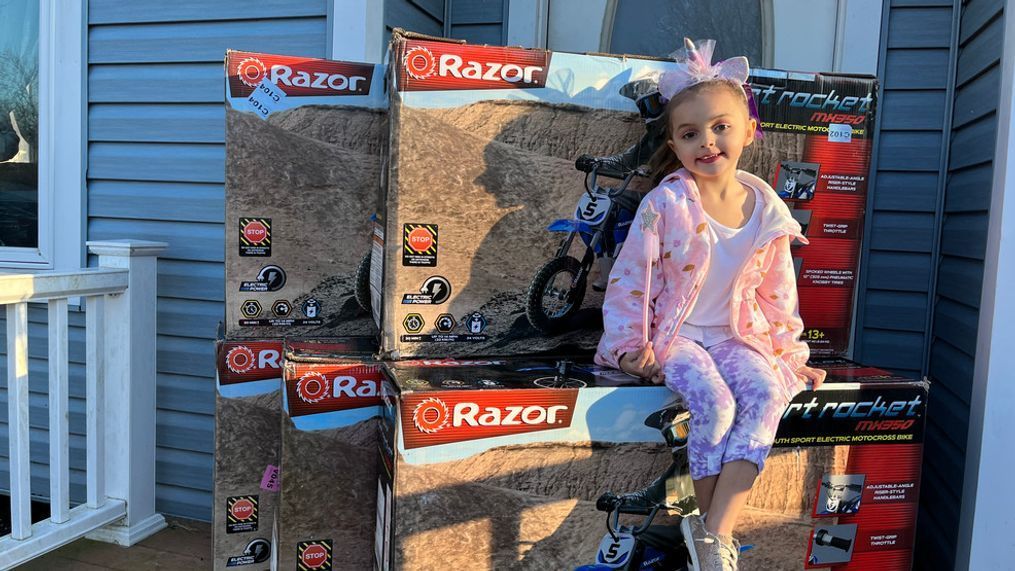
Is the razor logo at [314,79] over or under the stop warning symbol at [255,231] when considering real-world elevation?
over

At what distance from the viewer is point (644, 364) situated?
1.59 metres

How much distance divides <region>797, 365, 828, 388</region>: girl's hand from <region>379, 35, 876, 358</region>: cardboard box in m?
0.35

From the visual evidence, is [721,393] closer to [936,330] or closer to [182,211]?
[936,330]

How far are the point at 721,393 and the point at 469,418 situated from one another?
55cm

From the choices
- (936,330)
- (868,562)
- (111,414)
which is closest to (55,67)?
(111,414)

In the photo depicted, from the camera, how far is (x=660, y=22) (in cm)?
277

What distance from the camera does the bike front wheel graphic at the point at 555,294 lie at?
6.04 ft

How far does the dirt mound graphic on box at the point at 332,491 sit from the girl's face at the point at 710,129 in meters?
1.07

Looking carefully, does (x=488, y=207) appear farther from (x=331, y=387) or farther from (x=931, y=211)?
(x=931, y=211)

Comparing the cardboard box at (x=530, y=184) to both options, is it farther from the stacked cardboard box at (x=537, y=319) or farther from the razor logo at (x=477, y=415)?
the razor logo at (x=477, y=415)

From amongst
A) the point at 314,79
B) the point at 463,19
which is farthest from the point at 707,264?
the point at 463,19

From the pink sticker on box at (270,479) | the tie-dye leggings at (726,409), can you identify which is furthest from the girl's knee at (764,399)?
the pink sticker on box at (270,479)

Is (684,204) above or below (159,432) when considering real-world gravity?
above

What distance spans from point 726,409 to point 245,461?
4.91 ft
